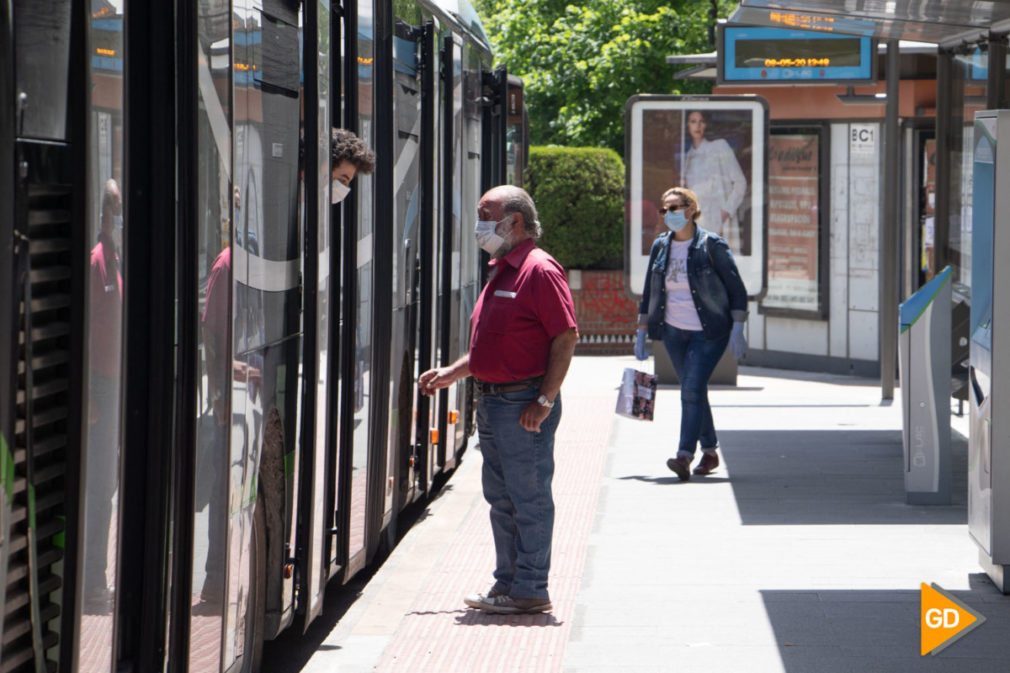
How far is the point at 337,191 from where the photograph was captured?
5.69 meters

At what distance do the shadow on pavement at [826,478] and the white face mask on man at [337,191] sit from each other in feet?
11.8

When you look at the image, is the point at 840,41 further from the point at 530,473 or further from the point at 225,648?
the point at 225,648

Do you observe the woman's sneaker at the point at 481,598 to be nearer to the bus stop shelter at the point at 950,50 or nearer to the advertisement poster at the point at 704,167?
the bus stop shelter at the point at 950,50

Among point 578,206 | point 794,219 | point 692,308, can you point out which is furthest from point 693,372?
point 578,206

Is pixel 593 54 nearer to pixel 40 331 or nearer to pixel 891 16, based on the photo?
pixel 891 16

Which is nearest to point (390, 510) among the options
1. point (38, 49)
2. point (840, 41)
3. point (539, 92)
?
point (38, 49)

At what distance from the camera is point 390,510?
24.2 feet

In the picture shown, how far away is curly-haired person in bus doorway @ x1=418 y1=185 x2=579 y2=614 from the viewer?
6.21 m

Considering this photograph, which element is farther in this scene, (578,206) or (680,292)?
(578,206)

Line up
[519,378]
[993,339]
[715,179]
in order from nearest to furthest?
[519,378], [993,339], [715,179]

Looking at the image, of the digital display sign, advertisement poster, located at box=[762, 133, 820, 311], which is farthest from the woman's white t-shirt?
advertisement poster, located at box=[762, 133, 820, 311]

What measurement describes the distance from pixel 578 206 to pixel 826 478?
1260cm

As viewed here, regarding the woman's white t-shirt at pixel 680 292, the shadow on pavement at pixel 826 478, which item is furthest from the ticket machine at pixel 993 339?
the woman's white t-shirt at pixel 680 292

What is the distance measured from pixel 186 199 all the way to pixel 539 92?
25606 millimetres
